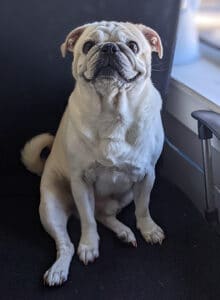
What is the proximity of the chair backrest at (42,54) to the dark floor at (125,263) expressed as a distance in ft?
0.76

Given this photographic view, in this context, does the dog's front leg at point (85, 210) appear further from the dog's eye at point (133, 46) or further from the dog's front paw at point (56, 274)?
the dog's eye at point (133, 46)

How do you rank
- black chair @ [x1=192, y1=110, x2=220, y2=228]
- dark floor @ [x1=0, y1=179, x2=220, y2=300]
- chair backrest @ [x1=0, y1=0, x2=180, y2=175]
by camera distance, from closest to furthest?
1. dark floor @ [x1=0, y1=179, x2=220, y2=300]
2. black chair @ [x1=192, y1=110, x2=220, y2=228]
3. chair backrest @ [x1=0, y1=0, x2=180, y2=175]

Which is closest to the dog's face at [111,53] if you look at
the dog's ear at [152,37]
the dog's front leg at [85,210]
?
the dog's ear at [152,37]

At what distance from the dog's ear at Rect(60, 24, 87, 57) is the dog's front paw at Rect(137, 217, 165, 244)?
0.44 m

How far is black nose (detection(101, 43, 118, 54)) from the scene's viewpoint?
91cm

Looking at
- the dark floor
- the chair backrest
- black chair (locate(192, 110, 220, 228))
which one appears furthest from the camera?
the chair backrest

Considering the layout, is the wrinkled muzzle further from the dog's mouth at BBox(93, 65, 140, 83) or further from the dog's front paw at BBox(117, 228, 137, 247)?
the dog's front paw at BBox(117, 228, 137, 247)

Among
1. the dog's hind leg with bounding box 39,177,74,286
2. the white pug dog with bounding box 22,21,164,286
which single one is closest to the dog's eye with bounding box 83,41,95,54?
the white pug dog with bounding box 22,21,164,286

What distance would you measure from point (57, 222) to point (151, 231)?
22 centimetres

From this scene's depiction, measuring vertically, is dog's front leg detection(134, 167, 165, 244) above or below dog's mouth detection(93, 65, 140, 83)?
below

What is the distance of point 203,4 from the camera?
54.7 inches

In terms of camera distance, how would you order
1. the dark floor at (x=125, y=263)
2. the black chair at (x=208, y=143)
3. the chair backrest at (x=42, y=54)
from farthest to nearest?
1. the chair backrest at (x=42, y=54)
2. the black chair at (x=208, y=143)
3. the dark floor at (x=125, y=263)

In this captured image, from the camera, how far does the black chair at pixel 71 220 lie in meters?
0.90

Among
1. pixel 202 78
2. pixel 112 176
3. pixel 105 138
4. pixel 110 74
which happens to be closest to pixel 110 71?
pixel 110 74
